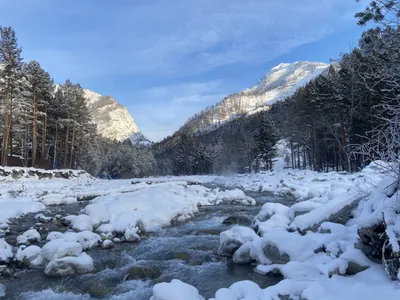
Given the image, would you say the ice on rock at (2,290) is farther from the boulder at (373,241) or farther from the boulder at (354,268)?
the boulder at (373,241)

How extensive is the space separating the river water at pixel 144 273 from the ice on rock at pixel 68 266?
187 millimetres

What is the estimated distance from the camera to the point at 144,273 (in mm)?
7199

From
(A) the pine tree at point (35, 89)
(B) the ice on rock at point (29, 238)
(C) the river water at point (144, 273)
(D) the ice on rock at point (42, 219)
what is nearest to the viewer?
(C) the river water at point (144, 273)

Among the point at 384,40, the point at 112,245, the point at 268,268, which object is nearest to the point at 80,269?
the point at 112,245

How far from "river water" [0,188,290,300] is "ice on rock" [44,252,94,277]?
0.19 meters

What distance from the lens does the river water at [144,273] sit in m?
6.31

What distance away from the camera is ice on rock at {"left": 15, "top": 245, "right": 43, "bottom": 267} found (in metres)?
7.82

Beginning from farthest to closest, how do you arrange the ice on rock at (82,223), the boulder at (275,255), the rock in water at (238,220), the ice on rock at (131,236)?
the rock in water at (238,220)
the ice on rock at (82,223)
the ice on rock at (131,236)
the boulder at (275,255)

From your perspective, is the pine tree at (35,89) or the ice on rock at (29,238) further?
the pine tree at (35,89)

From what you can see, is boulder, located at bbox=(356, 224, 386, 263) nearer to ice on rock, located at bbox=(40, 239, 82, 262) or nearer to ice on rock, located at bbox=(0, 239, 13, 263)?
ice on rock, located at bbox=(40, 239, 82, 262)

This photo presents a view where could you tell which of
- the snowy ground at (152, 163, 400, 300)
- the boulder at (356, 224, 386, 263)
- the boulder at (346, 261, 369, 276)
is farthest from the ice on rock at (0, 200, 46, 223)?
the boulder at (356, 224, 386, 263)

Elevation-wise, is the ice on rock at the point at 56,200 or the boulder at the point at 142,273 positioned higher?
the ice on rock at the point at 56,200

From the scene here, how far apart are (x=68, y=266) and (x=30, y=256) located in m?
1.48

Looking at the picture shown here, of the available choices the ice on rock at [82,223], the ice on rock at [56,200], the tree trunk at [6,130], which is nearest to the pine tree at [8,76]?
the tree trunk at [6,130]
